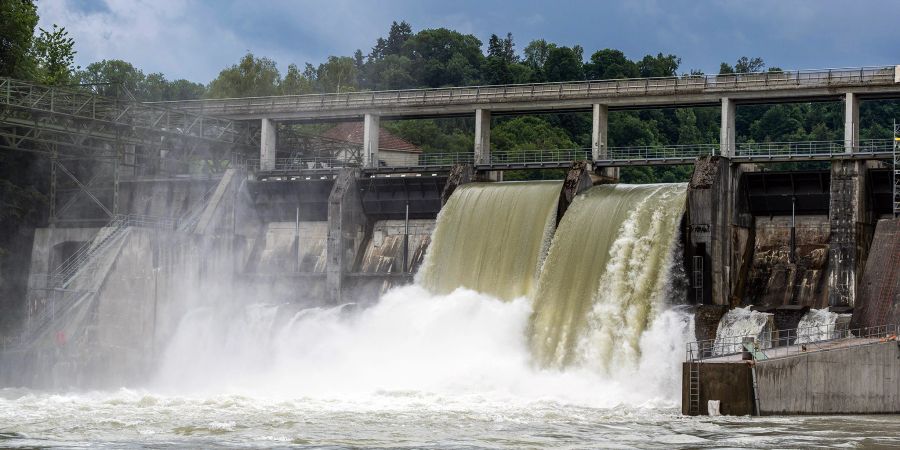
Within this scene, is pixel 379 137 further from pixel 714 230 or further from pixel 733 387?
pixel 733 387

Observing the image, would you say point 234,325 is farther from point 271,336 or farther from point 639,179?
point 639,179

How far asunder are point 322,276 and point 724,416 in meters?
26.1

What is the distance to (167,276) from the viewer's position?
2296 inches

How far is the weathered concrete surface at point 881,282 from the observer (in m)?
44.0

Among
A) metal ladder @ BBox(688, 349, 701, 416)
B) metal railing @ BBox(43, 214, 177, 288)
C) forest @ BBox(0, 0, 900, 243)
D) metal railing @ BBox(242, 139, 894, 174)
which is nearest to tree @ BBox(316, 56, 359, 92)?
forest @ BBox(0, 0, 900, 243)

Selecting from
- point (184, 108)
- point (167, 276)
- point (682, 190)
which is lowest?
point (167, 276)

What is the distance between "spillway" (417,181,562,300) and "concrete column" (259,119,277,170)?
44.7 feet

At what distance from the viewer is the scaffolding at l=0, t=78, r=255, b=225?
60.1 m

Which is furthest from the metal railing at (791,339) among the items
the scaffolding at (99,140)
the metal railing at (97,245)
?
the scaffolding at (99,140)

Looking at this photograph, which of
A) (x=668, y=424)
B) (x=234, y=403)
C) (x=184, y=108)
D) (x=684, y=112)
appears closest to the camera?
(x=668, y=424)

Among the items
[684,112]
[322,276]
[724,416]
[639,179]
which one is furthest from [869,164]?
[684,112]

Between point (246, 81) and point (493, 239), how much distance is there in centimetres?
4785

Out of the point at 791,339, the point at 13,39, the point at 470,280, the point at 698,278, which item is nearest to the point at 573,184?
the point at 470,280

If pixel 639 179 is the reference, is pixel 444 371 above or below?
below
